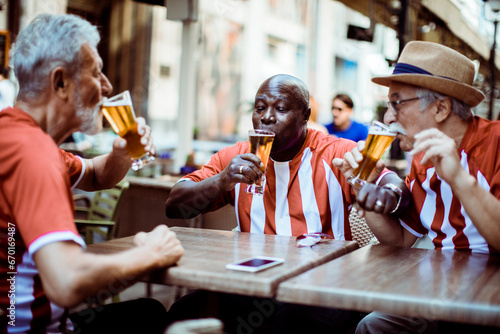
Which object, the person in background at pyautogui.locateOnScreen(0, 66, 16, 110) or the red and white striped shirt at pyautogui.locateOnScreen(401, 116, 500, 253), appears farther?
the person in background at pyautogui.locateOnScreen(0, 66, 16, 110)

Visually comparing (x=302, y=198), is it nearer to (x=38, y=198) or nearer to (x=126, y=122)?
(x=126, y=122)

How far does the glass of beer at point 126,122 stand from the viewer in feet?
6.02

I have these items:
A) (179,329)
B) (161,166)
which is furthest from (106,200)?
(161,166)

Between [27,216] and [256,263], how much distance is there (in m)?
0.66

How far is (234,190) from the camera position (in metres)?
2.57

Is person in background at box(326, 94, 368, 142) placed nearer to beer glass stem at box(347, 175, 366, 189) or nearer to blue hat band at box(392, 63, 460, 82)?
blue hat band at box(392, 63, 460, 82)

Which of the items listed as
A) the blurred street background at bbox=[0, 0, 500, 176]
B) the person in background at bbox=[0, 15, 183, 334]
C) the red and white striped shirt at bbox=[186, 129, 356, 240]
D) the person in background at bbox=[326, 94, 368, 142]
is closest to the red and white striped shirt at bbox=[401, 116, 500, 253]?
the red and white striped shirt at bbox=[186, 129, 356, 240]

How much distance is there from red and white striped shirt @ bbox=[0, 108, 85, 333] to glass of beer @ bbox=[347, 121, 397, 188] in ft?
3.50

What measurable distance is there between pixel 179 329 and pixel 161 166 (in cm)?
826

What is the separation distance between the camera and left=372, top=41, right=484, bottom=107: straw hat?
6.87ft

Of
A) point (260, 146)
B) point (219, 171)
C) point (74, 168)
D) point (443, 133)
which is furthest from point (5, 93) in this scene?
point (443, 133)

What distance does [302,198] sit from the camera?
2467 mm

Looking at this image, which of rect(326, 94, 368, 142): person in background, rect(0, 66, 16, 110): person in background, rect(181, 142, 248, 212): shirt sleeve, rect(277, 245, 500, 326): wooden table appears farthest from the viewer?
rect(326, 94, 368, 142): person in background

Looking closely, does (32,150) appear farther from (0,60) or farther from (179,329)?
(0,60)
